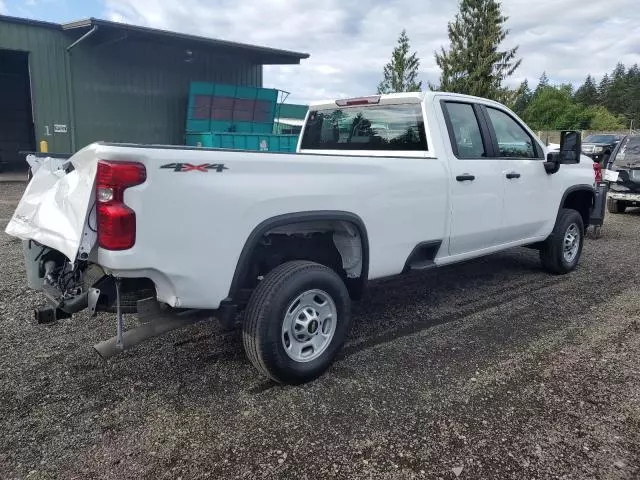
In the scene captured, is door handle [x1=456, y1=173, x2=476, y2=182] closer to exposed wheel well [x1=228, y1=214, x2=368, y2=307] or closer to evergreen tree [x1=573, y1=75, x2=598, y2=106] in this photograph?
exposed wheel well [x1=228, y1=214, x2=368, y2=307]

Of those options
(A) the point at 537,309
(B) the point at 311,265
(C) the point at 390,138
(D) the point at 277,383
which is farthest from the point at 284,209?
(A) the point at 537,309

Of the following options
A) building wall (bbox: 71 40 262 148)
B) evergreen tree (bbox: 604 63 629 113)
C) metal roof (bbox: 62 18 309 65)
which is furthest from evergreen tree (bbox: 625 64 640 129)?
building wall (bbox: 71 40 262 148)

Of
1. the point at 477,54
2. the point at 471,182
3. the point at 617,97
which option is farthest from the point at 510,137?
the point at 617,97

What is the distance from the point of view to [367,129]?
4.97m

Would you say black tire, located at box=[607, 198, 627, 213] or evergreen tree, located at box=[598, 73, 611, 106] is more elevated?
evergreen tree, located at box=[598, 73, 611, 106]

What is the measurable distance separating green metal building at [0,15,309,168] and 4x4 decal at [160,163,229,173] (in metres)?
15.2

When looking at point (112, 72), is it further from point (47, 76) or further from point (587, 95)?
point (587, 95)

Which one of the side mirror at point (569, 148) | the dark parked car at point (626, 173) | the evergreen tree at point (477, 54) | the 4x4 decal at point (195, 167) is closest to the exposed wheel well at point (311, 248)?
the 4x4 decal at point (195, 167)

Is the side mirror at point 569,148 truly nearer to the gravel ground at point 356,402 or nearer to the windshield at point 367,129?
the gravel ground at point 356,402

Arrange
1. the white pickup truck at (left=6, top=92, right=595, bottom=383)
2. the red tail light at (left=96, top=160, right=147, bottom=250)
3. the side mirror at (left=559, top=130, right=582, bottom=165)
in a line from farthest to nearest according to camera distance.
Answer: the side mirror at (left=559, top=130, right=582, bottom=165) → the white pickup truck at (left=6, top=92, right=595, bottom=383) → the red tail light at (left=96, top=160, right=147, bottom=250)

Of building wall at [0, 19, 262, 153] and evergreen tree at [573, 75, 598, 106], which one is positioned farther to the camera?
evergreen tree at [573, 75, 598, 106]

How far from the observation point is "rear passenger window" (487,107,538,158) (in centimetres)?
509

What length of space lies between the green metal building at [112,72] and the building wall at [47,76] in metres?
0.03

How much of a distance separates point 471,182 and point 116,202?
119 inches
